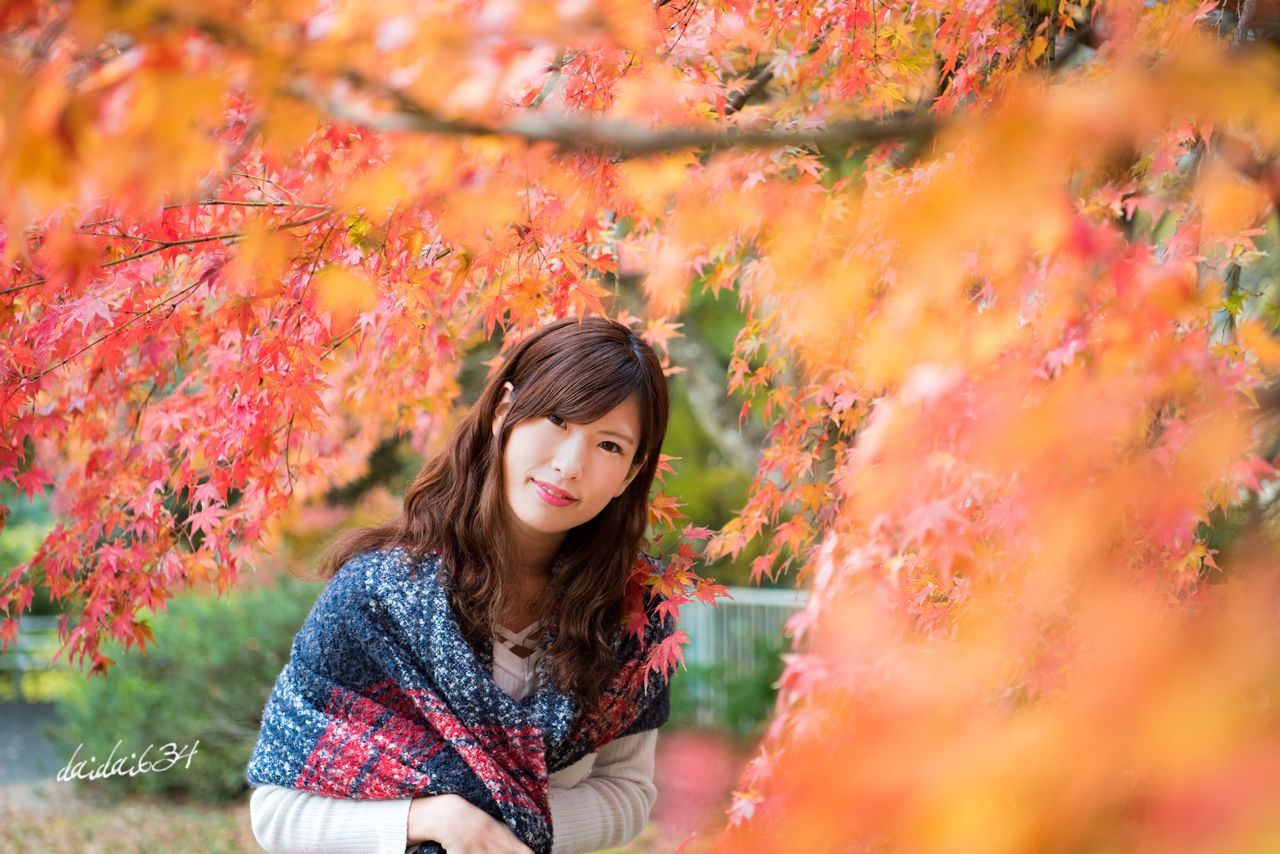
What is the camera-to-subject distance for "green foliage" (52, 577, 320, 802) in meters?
6.83

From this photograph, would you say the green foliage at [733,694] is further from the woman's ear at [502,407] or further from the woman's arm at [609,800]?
the woman's ear at [502,407]

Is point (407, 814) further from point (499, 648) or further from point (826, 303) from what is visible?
point (826, 303)

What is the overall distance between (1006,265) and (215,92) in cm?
166

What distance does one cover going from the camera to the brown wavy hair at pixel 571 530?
2221 mm

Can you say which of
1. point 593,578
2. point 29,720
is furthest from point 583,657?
point 29,720

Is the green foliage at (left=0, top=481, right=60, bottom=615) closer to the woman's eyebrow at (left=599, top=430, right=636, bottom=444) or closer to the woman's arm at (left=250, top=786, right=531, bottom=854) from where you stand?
the woman's arm at (left=250, top=786, right=531, bottom=854)

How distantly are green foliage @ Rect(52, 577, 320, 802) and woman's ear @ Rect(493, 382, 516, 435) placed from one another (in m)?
5.00

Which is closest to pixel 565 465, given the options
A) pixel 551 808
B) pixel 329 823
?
pixel 551 808

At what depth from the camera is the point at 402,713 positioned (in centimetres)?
218

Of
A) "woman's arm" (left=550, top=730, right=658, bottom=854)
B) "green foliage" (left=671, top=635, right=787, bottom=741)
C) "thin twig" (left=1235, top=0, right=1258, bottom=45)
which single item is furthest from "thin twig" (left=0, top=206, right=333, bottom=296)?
"green foliage" (left=671, top=635, right=787, bottom=741)

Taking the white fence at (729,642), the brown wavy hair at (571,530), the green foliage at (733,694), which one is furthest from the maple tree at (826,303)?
the white fence at (729,642)

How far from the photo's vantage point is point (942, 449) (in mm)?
1886
